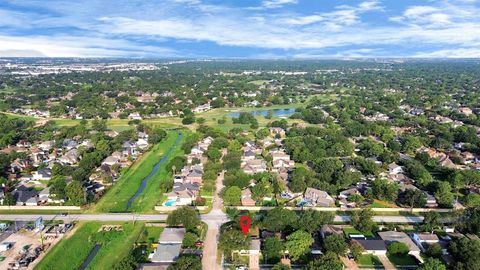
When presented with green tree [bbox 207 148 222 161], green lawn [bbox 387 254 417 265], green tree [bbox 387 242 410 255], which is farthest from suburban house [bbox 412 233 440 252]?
green tree [bbox 207 148 222 161]

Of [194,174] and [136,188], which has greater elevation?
[194,174]

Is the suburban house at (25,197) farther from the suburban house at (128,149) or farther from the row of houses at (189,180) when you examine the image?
the suburban house at (128,149)

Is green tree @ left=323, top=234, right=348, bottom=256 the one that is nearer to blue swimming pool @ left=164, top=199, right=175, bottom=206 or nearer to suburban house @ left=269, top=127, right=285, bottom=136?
blue swimming pool @ left=164, top=199, right=175, bottom=206

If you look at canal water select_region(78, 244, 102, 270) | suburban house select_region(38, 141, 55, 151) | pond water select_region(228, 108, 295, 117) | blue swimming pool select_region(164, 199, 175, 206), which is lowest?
canal water select_region(78, 244, 102, 270)

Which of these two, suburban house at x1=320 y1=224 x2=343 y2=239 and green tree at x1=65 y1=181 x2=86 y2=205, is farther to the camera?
green tree at x1=65 y1=181 x2=86 y2=205

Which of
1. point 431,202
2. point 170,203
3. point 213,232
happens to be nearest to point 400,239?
point 431,202

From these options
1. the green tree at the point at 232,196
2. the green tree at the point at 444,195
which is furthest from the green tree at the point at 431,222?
the green tree at the point at 232,196

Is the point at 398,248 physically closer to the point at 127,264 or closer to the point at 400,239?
the point at 400,239
